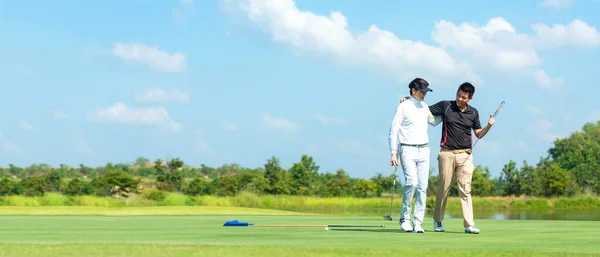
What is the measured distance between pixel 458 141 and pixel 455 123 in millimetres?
285

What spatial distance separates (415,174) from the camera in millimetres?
11352

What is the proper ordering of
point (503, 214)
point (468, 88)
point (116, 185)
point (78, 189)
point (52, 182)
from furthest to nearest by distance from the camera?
1. point (52, 182)
2. point (78, 189)
3. point (116, 185)
4. point (503, 214)
5. point (468, 88)

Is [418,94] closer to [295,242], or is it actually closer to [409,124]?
[409,124]

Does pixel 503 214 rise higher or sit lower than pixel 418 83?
lower

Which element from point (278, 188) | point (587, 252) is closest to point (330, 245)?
point (587, 252)

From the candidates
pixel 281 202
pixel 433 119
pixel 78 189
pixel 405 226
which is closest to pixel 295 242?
pixel 405 226

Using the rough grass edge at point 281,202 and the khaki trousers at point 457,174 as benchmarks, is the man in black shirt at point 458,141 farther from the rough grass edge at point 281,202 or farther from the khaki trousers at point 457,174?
the rough grass edge at point 281,202

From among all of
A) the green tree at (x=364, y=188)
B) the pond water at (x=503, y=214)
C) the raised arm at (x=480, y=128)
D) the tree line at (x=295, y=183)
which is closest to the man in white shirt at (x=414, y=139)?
the raised arm at (x=480, y=128)

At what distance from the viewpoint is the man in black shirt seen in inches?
462

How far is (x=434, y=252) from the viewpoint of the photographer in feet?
26.7

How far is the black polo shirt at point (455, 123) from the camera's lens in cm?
1176

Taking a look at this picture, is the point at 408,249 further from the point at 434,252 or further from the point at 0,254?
the point at 0,254

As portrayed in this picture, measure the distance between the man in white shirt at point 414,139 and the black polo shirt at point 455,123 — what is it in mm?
441

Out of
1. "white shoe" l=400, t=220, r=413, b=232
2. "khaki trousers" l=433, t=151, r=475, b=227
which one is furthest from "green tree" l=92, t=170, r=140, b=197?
"white shoe" l=400, t=220, r=413, b=232
